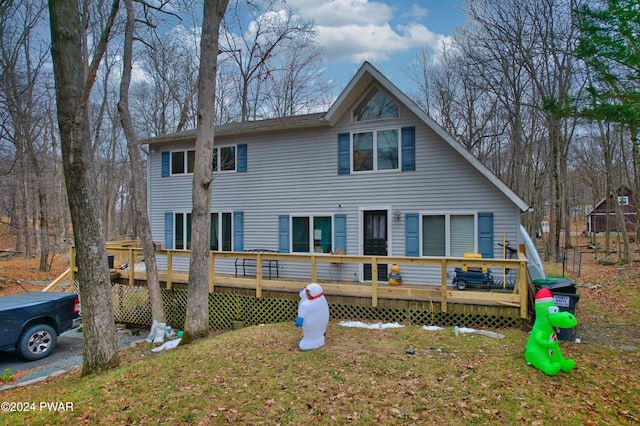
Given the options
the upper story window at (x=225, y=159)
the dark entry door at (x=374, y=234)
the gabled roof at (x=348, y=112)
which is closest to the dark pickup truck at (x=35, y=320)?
the upper story window at (x=225, y=159)

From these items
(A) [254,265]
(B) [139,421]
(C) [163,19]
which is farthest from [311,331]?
(C) [163,19]

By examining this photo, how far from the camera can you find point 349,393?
13.5 feet

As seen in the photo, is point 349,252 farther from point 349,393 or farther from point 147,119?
point 147,119

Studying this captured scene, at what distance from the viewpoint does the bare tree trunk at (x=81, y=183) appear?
514 cm

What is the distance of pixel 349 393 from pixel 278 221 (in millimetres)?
7418

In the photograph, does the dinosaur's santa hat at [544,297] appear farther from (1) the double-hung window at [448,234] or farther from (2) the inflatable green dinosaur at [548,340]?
(1) the double-hung window at [448,234]

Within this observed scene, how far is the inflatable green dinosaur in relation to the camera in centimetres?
448

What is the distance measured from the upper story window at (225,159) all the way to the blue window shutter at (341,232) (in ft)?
13.3

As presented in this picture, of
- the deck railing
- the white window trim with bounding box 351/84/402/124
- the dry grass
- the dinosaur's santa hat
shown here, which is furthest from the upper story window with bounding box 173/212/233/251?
the dinosaur's santa hat

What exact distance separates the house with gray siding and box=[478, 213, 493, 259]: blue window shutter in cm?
2

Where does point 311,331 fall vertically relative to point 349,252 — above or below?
below

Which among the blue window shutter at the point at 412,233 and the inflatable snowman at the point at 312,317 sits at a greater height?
the blue window shutter at the point at 412,233

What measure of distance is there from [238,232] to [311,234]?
98.8 inches

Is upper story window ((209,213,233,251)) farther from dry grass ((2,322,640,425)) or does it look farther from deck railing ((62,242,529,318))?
dry grass ((2,322,640,425))
